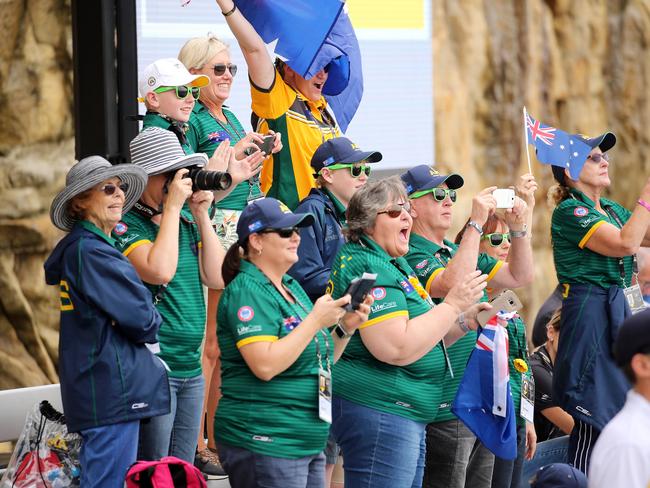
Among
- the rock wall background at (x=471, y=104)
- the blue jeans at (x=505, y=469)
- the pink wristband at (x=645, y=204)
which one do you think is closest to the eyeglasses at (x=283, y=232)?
the blue jeans at (x=505, y=469)

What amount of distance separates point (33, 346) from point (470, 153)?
4.99 m

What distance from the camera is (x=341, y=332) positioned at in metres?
3.57

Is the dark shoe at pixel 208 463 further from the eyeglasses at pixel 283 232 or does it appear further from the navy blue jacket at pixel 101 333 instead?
the eyeglasses at pixel 283 232

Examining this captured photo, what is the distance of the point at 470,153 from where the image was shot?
1082 cm

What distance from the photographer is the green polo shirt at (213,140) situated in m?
4.64

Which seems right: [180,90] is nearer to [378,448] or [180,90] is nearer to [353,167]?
[353,167]

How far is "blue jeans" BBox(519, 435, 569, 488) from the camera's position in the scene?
5.16 m

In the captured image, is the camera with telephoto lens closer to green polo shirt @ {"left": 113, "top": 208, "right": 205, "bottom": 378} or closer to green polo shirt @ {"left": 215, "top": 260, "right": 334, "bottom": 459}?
green polo shirt @ {"left": 113, "top": 208, "right": 205, "bottom": 378}

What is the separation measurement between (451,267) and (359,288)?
915 mm

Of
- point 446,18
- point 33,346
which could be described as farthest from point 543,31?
point 33,346

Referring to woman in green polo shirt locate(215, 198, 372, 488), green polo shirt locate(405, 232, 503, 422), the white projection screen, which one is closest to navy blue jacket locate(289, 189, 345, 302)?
green polo shirt locate(405, 232, 503, 422)

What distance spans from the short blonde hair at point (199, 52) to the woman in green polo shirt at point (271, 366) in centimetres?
152

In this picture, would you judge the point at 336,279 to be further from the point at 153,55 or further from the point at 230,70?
the point at 153,55

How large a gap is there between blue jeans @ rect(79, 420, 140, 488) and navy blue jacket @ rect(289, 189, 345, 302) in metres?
1.01
